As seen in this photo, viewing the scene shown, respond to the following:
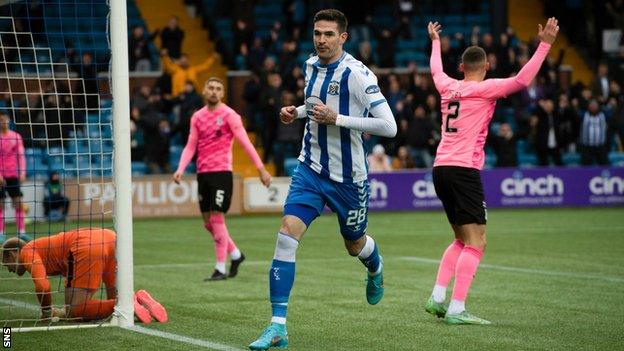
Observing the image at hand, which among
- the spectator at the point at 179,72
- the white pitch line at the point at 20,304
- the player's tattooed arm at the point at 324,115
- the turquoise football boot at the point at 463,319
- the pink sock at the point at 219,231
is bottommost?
the white pitch line at the point at 20,304

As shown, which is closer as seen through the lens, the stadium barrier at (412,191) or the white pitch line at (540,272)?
the white pitch line at (540,272)

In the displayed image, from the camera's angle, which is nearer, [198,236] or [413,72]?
[198,236]

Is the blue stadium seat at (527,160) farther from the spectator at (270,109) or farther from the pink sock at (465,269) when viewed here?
the pink sock at (465,269)

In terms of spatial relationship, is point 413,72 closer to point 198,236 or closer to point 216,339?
point 198,236

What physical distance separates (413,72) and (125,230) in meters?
20.6

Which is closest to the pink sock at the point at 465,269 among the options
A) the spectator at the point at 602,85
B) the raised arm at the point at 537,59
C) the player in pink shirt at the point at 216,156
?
the raised arm at the point at 537,59

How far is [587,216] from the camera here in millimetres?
24062

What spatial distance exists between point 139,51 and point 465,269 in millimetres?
20796

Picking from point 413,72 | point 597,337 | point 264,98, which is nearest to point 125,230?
point 597,337

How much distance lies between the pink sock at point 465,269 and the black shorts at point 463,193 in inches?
9.6

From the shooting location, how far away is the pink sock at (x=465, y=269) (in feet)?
31.4

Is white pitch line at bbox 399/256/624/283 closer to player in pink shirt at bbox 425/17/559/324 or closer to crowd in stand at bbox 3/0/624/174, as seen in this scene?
Answer: player in pink shirt at bbox 425/17/559/324

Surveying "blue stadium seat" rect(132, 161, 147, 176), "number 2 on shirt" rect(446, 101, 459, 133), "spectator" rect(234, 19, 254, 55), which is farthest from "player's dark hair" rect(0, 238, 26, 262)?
"spectator" rect(234, 19, 254, 55)

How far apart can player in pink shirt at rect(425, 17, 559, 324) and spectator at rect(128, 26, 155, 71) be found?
65.0 ft
